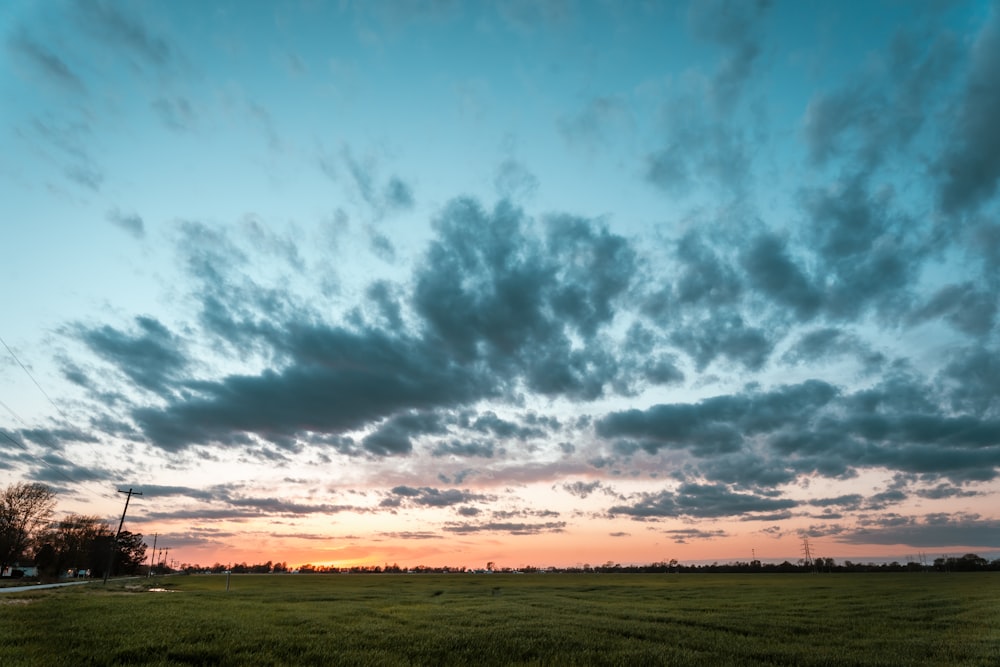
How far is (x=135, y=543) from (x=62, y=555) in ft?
210

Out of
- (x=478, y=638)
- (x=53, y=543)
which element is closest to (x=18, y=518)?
(x=53, y=543)

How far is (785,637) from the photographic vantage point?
27.5 m

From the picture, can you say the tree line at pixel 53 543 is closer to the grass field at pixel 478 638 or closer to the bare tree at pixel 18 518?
the bare tree at pixel 18 518

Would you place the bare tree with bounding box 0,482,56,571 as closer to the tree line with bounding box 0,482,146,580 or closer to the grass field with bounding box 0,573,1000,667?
the tree line with bounding box 0,482,146,580

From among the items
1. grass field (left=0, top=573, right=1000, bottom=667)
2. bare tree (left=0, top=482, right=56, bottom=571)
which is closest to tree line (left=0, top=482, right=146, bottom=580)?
bare tree (left=0, top=482, right=56, bottom=571)

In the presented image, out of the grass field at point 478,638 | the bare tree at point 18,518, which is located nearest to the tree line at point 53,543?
the bare tree at point 18,518

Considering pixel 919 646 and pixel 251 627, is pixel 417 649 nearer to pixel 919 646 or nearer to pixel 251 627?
pixel 251 627

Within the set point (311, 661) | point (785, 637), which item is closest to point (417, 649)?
point (311, 661)

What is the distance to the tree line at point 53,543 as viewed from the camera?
322ft

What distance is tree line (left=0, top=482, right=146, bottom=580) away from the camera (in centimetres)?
9825

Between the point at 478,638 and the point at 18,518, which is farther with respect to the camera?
the point at 18,518

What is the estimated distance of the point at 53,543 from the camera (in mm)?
121062

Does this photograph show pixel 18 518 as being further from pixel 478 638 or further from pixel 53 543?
pixel 478 638

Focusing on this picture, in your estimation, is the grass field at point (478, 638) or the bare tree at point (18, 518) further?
the bare tree at point (18, 518)
